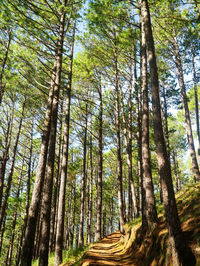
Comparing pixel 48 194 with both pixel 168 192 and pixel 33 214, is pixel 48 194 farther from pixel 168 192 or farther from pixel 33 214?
pixel 168 192

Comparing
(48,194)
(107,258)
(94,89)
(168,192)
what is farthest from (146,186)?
(94,89)

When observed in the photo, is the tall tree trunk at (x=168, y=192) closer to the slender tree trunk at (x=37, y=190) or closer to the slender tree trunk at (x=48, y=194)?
the slender tree trunk at (x=48, y=194)

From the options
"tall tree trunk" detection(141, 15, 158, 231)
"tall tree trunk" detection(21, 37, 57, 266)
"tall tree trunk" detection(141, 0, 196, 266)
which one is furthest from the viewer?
"tall tree trunk" detection(21, 37, 57, 266)

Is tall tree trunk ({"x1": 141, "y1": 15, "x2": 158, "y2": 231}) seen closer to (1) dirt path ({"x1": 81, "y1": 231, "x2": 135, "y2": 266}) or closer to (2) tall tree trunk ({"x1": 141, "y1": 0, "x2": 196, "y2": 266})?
(1) dirt path ({"x1": 81, "y1": 231, "x2": 135, "y2": 266})

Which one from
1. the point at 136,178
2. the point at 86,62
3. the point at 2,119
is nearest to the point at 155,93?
the point at 86,62

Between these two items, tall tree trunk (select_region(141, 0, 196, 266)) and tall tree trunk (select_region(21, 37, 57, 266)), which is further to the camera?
tall tree trunk (select_region(21, 37, 57, 266))

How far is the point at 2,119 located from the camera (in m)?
14.1

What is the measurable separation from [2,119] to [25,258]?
36.8ft

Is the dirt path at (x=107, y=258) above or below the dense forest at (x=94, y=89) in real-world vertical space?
below

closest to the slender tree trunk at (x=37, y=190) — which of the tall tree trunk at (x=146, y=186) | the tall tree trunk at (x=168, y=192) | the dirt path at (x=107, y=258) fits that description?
the dirt path at (x=107, y=258)

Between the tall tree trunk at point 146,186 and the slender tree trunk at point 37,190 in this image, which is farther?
the slender tree trunk at point 37,190

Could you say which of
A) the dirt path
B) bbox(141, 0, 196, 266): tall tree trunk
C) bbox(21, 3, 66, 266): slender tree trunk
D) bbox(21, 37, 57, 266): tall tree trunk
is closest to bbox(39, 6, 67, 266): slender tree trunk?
bbox(21, 3, 66, 266): slender tree trunk

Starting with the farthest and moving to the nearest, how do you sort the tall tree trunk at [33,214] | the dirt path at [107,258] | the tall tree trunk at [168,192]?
the tall tree trunk at [33,214] < the dirt path at [107,258] < the tall tree trunk at [168,192]

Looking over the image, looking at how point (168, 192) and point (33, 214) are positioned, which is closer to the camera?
point (168, 192)
